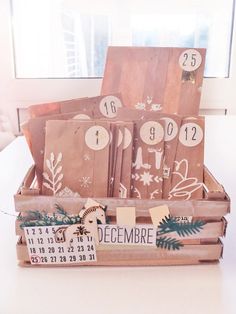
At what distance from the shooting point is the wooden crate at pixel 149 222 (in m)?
0.66

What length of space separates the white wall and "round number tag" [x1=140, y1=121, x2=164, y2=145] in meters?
1.50

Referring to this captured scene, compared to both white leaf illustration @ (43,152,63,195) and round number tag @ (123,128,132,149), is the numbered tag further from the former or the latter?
white leaf illustration @ (43,152,63,195)

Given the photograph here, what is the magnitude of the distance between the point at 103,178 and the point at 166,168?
12 cm

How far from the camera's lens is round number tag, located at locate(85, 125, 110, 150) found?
0.68 metres

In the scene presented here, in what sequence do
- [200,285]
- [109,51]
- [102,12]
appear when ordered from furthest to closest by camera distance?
[102,12] → [109,51] → [200,285]

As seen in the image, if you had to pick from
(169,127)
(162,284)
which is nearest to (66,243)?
(162,284)

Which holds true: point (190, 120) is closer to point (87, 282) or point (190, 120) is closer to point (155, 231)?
point (155, 231)

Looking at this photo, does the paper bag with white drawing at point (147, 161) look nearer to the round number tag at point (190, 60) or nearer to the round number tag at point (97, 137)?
the round number tag at point (97, 137)

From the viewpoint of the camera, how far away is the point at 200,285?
0.64 m

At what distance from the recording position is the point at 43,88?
83.1 inches

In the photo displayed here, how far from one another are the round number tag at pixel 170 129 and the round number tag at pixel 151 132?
1cm

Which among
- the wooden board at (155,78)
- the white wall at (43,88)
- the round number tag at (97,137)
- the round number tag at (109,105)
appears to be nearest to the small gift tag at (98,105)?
the round number tag at (109,105)

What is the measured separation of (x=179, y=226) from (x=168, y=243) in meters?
0.04

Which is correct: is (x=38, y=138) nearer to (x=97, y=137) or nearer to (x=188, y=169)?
(x=97, y=137)
